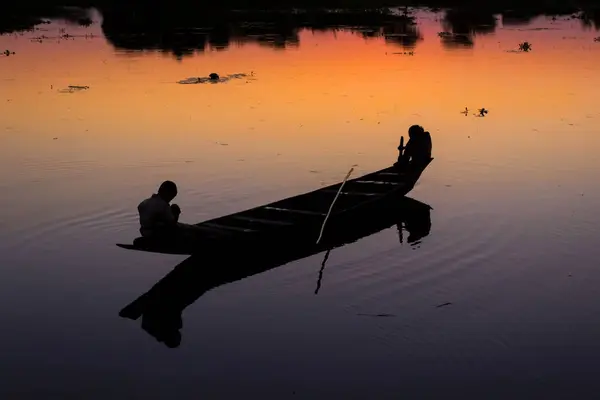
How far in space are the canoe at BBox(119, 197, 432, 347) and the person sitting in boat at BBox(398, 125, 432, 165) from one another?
5.04ft

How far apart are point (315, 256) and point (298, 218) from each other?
0.69 m

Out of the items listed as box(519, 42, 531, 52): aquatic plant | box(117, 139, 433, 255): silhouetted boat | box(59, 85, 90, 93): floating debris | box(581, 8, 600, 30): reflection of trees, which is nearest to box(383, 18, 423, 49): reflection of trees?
box(519, 42, 531, 52): aquatic plant

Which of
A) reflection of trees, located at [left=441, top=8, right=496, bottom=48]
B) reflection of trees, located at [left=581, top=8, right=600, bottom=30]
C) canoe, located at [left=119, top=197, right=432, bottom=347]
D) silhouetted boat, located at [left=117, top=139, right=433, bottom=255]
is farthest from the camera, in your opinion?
reflection of trees, located at [left=581, top=8, right=600, bottom=30]

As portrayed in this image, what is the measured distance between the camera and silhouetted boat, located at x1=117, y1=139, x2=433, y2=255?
8938 millimetres

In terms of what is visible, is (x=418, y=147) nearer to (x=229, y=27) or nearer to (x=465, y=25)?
(x=229, y=27)

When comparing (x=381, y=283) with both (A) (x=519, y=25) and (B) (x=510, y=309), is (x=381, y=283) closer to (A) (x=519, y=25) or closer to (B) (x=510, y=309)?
(B) (x=510, y=309)

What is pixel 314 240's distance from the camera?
10328 mm

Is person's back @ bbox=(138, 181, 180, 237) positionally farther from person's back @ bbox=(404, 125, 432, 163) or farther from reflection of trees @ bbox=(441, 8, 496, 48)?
reflection of trees @ bbox=(441, 8, 496, 48)

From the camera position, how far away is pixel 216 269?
30.7 feet

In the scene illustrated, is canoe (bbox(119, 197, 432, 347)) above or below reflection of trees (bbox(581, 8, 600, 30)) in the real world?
below

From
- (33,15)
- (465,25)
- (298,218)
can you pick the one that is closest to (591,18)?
(465,25)

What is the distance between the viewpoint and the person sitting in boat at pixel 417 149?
13.0 metres

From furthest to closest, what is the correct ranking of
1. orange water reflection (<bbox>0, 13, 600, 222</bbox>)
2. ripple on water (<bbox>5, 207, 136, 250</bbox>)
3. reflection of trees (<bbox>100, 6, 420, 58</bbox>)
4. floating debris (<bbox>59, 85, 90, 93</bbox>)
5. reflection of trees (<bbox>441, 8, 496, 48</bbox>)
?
reflection of trees (<bbox>100, 6, 420, 58</bbox>)
reflection of trees (<bbox>441, 8, 496, 48</bbox>)
floating debris (<bbox>59, 85, 90, 93</bbox>)
orange water reflection (<bbox>0, 13, 600, 222</bbox>)
ripple on water (<bbox>5, 207, 136, 250</bbox>)

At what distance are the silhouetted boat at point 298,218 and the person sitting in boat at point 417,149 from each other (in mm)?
115
